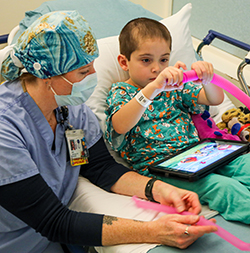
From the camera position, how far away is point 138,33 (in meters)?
1.64

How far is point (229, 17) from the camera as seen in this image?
9.20ft

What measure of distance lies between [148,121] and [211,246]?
710 millimetres

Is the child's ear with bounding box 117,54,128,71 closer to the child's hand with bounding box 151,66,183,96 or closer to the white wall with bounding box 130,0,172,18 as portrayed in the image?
the child's hand with bounding box 151,66,183,96

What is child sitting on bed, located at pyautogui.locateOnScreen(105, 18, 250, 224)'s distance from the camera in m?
1.44

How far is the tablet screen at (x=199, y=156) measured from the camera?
54.6 inches

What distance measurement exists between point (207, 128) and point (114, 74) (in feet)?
1.93

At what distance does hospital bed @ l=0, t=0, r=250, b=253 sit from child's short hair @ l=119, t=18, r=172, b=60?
210 mm

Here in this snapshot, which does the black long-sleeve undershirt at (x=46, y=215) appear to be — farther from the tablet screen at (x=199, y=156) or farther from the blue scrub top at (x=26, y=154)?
the tablet screen at (x=199, y=156)

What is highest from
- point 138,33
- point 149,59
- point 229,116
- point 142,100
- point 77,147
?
point 138,33

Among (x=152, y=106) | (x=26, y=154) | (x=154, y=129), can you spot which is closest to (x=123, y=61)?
(x=152, y=106)

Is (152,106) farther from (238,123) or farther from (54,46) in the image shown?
(54,46)

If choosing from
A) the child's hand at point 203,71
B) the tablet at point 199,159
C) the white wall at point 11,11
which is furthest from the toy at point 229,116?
the white wall at point 11,11

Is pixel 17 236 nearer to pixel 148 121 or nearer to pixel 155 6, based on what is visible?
pixel 148 121

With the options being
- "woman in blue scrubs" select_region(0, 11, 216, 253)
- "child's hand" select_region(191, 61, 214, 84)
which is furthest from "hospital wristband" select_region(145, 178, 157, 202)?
"child's hand" select_region(191, 61, 214, 84)
